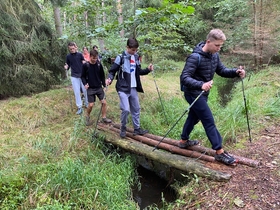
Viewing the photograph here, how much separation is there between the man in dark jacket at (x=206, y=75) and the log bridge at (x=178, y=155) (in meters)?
0.23

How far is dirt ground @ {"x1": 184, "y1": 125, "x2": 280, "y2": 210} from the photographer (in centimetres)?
299

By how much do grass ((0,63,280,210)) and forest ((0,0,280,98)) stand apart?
1.17 meters

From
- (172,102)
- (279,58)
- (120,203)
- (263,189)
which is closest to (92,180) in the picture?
(120,203)

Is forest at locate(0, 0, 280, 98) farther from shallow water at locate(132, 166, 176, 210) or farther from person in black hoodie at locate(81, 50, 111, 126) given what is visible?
shallow water at locate(132, 166, 176, 210)

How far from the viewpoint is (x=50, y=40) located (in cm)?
888

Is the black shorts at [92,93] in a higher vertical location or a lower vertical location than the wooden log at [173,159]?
higher

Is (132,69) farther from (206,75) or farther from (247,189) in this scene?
(247,189)

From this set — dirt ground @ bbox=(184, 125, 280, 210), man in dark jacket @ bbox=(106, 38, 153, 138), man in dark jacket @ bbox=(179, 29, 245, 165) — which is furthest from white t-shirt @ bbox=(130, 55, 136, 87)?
dirt ground @ bbox=(184, 125, 280, 210)

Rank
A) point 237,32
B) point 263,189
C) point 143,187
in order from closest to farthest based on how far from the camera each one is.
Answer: point 263,189
point 143,187
point 237,32

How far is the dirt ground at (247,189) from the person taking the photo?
118 inches

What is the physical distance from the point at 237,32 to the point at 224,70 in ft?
35.0

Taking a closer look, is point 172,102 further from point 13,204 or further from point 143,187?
point 13,204

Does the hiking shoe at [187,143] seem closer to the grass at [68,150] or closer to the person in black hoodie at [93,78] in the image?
the grass at [68,150]

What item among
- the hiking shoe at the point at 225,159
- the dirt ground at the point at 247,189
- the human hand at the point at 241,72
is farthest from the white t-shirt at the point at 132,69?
the dirt ground at the point at 247,189
